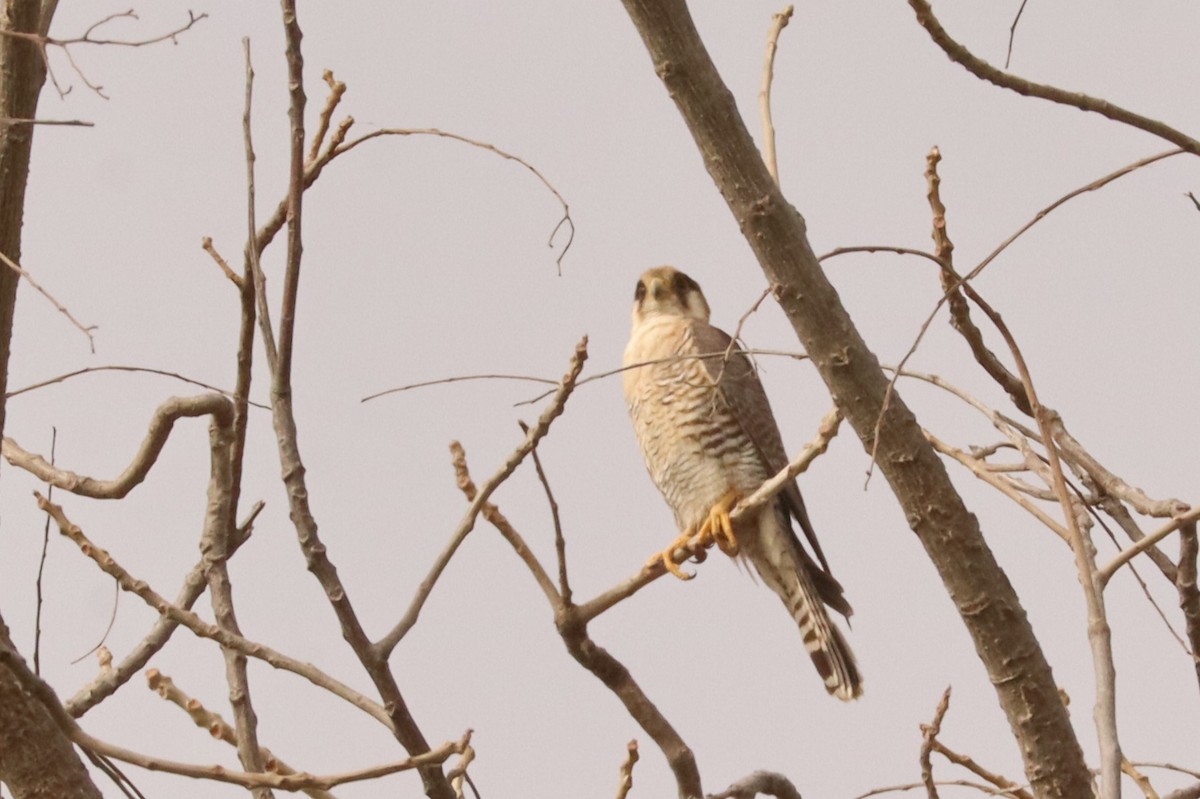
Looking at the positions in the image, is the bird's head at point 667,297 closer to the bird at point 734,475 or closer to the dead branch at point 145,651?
the bird at point 734,475

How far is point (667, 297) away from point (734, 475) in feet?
3.68

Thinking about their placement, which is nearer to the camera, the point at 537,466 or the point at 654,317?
the point at 537,466

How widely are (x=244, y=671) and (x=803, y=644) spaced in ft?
10.7

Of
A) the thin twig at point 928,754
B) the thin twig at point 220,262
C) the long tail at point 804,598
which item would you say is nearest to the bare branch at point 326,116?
the thin twig at point 220,262

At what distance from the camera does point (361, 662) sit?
2281 millimetres

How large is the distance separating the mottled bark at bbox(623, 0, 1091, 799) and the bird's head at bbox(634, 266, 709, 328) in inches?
174

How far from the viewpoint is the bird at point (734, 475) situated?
582 centimetres

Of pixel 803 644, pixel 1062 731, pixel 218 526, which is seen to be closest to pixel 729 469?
pixel 803 644

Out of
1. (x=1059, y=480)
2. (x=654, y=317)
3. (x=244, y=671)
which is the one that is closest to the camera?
(x=1059, y=480)

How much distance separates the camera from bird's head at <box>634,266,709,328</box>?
22.2 feet

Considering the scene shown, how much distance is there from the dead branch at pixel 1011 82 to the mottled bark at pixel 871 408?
34 cm

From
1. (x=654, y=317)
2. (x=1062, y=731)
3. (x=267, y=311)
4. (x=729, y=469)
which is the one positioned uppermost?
(x=654, y=317)

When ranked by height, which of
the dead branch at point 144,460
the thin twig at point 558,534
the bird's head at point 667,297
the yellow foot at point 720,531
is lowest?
the thin twig at point 558,534

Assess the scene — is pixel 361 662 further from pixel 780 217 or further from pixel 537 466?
pixel 780 217
